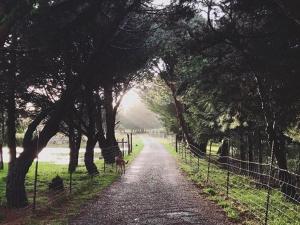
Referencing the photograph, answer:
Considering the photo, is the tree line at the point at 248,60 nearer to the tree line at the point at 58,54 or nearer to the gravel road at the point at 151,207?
the tree line at the point at 58,54

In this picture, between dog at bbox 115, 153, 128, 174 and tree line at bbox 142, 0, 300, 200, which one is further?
dog at bbox 115, 153, 128, 174

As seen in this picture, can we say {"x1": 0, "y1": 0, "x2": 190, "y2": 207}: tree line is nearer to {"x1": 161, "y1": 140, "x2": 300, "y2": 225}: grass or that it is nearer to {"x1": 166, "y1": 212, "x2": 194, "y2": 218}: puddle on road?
{"x1": 166, "y1": 212, "x2": 194, "y2": 218}: puddle on road

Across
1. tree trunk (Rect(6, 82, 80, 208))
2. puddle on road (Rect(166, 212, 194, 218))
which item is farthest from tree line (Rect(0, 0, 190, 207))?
puddle on road (Rect(166, 212, 194, 218))

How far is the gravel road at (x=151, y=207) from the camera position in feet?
36.2

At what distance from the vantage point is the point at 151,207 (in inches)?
512

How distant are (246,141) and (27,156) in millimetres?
17776

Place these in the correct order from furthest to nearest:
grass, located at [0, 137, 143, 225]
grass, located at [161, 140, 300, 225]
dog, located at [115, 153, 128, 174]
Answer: dog, located at [115, 153, 128, 174], grass, located at [0, 137, 143, 225], grass, located at [161, 140, 300, 225]

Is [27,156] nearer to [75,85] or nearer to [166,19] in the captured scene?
[75,85]

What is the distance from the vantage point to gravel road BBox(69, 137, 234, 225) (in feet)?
36.2

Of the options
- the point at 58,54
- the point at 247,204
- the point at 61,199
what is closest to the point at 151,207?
the point at 247,204

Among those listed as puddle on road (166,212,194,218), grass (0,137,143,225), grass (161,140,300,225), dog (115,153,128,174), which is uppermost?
dog (115,153,128,174)

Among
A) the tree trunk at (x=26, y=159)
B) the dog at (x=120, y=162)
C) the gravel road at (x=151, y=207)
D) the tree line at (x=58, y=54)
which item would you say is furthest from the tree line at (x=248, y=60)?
the dog at (x=120, y=162)

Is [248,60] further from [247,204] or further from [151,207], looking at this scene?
[151,207]

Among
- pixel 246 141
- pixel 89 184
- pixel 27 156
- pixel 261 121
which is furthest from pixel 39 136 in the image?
pixel 246 141
